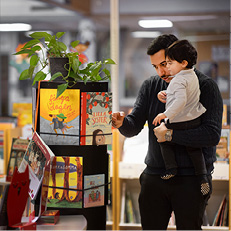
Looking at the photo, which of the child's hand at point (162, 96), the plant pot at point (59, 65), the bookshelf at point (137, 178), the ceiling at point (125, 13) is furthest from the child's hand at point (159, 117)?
the ceiling at point (125, 13)

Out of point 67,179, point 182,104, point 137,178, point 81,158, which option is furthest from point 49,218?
point 137,178

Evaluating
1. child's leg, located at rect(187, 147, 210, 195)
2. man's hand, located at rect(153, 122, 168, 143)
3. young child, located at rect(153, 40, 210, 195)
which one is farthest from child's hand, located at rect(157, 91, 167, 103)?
child's leg, located at rect(187, 147, 210, 195)

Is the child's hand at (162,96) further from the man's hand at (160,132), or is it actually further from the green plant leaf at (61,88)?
the green plant leaf at (61,88)

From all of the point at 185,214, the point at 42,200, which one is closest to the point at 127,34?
the point at 185,214

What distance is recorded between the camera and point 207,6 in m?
4.19

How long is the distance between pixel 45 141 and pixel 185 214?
0.78 metres

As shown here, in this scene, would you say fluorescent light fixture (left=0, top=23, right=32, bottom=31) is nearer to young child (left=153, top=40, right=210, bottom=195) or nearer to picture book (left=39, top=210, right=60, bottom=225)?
young child (left=153, top=40, right=210, bottom=195)

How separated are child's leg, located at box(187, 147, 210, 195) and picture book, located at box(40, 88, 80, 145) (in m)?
0.57

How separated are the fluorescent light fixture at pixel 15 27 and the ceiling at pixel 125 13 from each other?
0.16 feet

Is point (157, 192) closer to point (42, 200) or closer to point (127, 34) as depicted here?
point (42, 200)

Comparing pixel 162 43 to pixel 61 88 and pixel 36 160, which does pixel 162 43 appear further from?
pixel 36 160

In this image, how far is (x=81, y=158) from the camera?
184cm

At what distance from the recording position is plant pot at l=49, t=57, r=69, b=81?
188 centimetres

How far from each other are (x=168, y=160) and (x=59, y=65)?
2.29ft
